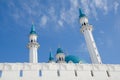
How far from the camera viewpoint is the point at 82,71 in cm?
1956

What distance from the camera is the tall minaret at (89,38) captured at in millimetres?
27023

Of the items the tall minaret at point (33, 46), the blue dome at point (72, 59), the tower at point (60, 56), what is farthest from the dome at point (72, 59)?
the tall minaret at point (33, 46)

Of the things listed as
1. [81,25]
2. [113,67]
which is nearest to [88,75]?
[113,67]

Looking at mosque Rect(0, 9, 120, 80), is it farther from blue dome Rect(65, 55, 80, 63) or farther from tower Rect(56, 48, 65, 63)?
tower Rect(56, 48, 65, 63)

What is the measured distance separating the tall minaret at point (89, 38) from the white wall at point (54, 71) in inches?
245

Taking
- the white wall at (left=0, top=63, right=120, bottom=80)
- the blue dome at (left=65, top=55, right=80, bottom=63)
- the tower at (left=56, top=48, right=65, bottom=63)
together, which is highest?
the tower at (left=56, top=48, right=65, bottom=63)

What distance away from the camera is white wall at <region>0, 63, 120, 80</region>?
707 inches

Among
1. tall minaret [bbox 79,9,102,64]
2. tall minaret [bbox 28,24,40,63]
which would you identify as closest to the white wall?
tall minaret [bbox 79,9,102,64]

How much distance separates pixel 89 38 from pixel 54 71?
12.5 m

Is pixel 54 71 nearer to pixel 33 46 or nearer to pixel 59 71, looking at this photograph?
pixel 59 71

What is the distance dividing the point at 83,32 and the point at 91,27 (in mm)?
1592

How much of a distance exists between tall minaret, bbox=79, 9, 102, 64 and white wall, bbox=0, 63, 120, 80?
6.22 m

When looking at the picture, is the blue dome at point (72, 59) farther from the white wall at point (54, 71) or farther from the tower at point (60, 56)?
the white wall at point (54, 71)

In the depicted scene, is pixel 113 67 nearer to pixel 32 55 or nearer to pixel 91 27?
pixel 91 27
